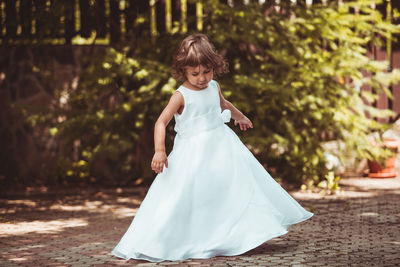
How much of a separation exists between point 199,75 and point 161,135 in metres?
0.47

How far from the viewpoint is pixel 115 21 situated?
8625 millimetres

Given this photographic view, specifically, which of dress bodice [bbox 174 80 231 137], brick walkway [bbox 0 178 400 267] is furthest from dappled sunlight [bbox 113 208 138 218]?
dress bodice [bbox 174 80 231 137]

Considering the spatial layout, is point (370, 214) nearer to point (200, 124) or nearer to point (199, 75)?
point (200, 124)

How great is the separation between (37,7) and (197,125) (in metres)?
3.93

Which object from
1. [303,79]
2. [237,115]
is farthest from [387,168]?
[237,115]

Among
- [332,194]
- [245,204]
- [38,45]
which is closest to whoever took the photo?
[245,204]

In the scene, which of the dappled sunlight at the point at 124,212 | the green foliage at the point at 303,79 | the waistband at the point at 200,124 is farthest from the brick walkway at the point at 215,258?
the waistband at the point at 200,124

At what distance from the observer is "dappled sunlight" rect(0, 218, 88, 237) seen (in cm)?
547

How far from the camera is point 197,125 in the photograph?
4.07 metres

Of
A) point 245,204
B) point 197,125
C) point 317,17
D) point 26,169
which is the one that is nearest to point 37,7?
point 26,169

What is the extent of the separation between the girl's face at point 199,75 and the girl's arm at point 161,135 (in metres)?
0.14

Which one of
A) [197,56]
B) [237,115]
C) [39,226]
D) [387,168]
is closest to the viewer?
A: [197,56]

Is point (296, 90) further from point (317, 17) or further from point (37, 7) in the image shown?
point (37, 7)

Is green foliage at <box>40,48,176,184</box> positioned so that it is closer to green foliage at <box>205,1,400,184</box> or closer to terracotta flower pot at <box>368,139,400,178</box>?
green foliage at <box>205,1,400,184</box>
